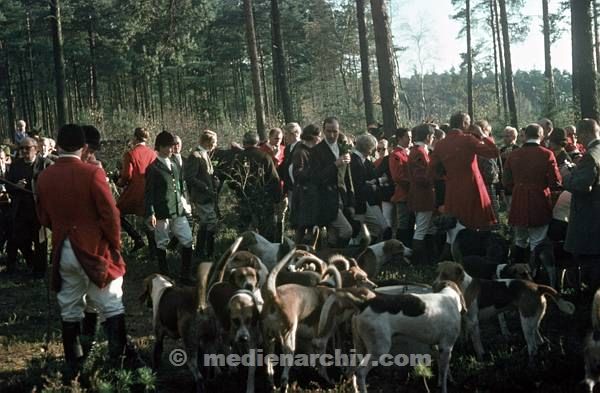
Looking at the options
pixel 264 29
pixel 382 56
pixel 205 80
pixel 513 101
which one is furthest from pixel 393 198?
pixel 205 80

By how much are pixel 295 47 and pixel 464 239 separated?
41348 mm

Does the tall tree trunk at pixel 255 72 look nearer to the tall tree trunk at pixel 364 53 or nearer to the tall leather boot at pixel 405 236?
the tall tree trunk at pixel 364 53

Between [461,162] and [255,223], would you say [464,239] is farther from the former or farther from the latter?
[255,223]

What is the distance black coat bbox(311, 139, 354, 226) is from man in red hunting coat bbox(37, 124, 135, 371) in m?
3.36

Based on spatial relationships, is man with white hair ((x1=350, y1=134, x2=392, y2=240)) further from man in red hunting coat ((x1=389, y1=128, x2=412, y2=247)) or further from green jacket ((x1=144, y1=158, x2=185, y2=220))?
green jacket ((x1=144, y1=158, x2=185, y2=220))

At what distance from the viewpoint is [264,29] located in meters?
45.5

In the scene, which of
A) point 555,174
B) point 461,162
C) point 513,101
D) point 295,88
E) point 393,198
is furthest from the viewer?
point 295,88

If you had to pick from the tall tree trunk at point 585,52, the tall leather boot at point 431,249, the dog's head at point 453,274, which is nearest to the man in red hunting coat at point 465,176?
the tall leather boot at point 431,249

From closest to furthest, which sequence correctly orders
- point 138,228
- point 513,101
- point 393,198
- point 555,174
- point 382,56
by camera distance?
point 555,174, point 393,198, point 138,228, point 382,56, point 513,101

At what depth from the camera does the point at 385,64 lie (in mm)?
13312

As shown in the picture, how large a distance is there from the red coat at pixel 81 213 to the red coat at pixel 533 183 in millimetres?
4976

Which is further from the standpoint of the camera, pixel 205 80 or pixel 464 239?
pixel 205 80

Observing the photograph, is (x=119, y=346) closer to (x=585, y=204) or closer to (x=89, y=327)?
(x=89, y=327)

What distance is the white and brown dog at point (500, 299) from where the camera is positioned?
19.3 ft
